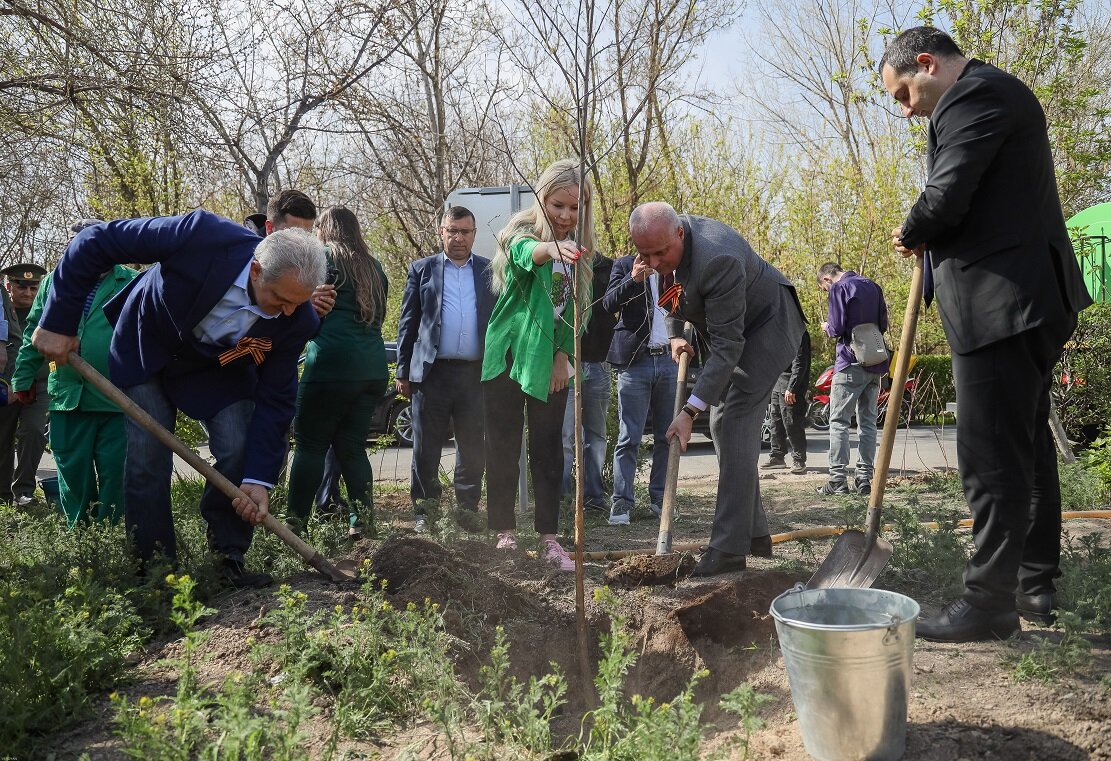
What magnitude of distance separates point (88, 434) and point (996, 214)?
179 inches

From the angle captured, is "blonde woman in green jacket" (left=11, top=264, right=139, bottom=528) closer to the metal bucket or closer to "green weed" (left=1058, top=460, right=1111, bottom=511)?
the metal bucket

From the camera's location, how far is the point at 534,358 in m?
4.71

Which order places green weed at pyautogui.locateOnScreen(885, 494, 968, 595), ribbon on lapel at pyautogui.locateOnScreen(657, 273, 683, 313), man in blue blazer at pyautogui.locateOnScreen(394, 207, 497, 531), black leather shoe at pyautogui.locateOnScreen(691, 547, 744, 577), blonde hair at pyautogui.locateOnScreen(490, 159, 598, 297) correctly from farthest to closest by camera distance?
man in blue blazer at pyautogui.locateOnScreen(394, 207, 497, 531), ribbon on lapel at pyautogui.locateOnScreen(657, 273, 683, 313), blonde hair at pyautogui.locateOnScreen(490, 159, 598, 297), black leather shoe at pyautogui.locateOnScreen(691, 547, 744, 577), green weed at pyautogui.locateOnScreen(885, 494, 968, 595)

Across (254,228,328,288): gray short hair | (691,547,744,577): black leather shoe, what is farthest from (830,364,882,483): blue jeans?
(254,228,328,288): gray short hair

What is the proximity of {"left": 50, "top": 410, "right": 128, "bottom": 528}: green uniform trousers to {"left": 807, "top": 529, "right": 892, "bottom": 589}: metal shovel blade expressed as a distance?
144 inches

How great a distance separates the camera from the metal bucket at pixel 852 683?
239 cm

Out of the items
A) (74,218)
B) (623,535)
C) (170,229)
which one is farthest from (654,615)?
(74,218)

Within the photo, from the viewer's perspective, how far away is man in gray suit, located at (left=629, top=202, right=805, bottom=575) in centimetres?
420

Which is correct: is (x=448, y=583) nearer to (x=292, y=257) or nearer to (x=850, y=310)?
(x=292, y=257)

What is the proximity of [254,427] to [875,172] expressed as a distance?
54.4ft

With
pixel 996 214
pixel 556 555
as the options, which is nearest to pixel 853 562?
pixel 996 214

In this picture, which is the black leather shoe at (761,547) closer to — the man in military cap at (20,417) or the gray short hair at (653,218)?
the gray short hair at (653,218)

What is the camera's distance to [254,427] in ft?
14.0

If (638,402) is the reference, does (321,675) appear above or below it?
below
